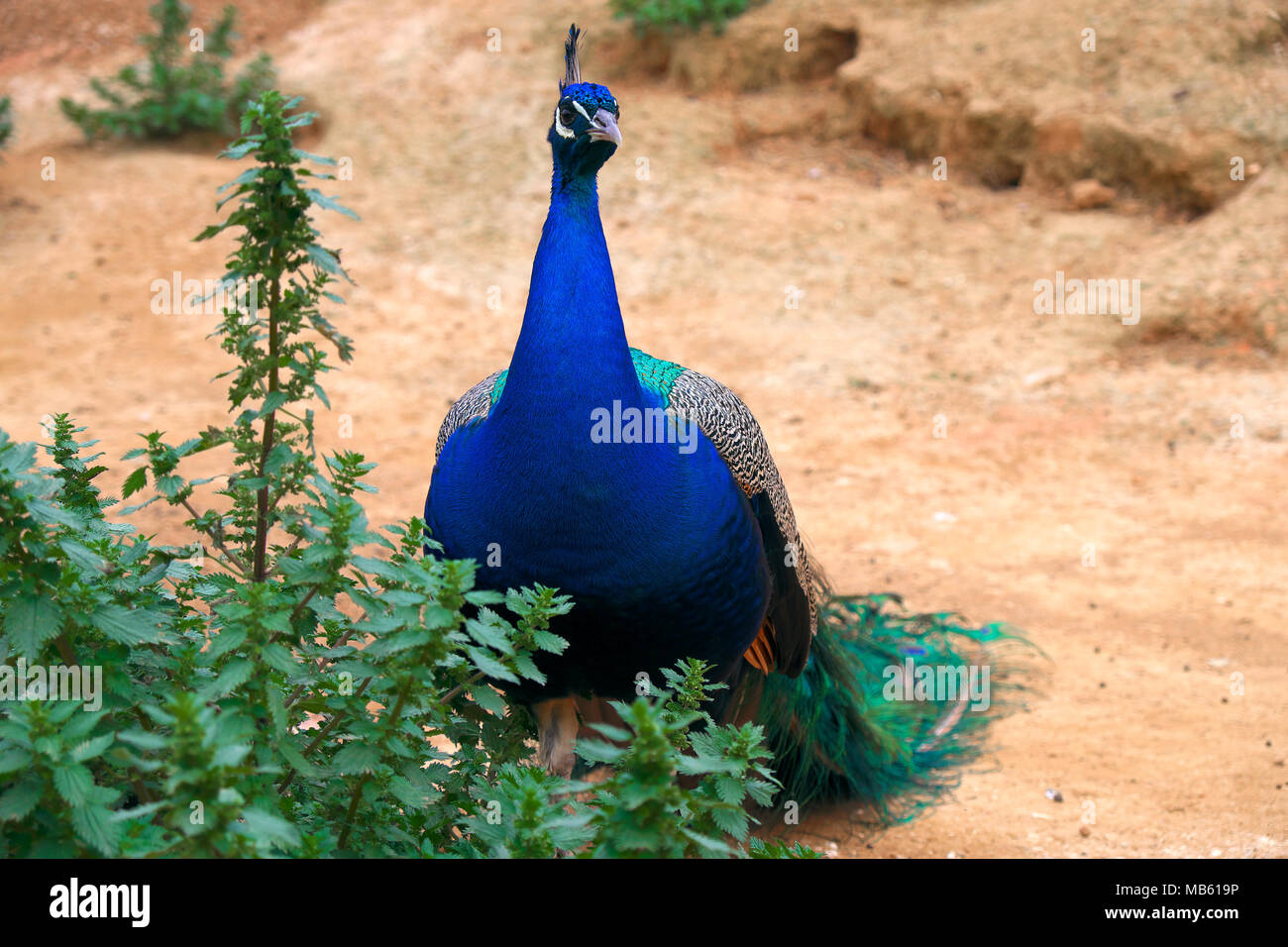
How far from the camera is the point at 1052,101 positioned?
31.6 feet

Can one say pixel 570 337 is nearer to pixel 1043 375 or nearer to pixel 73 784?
pixel 73 784

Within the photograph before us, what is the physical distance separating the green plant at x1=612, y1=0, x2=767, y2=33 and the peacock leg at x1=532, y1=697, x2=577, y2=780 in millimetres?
9023

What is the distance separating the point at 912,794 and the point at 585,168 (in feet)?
8.05

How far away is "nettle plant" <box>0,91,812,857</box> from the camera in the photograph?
1.81 meters

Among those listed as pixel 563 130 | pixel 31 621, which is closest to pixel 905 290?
pixel 563 130

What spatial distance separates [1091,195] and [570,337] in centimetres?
759

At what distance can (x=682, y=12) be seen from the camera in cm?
1105

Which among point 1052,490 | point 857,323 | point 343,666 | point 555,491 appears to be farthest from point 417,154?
point 343,666

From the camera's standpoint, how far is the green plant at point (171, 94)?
10484 mm
